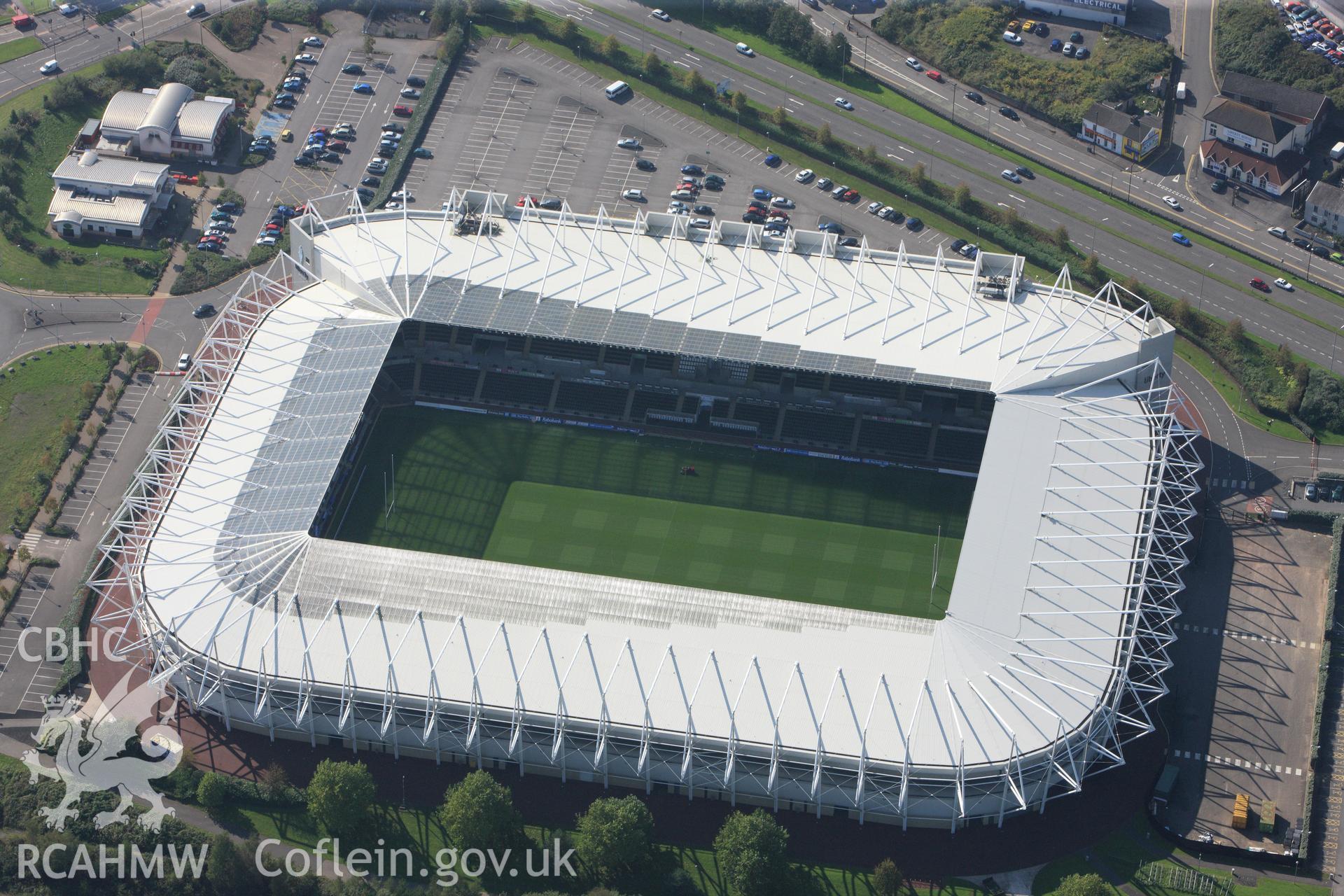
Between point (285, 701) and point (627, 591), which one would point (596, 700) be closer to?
point (627, 591)

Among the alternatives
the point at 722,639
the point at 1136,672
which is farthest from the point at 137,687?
the point at 1136,672

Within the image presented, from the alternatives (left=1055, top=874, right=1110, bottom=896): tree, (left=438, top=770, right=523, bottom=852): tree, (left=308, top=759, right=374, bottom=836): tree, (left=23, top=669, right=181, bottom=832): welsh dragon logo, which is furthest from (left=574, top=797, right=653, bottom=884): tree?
(left=23, top=669, right=181, bottom=832): welsh dragon logo

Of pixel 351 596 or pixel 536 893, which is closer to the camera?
pixel 536 893

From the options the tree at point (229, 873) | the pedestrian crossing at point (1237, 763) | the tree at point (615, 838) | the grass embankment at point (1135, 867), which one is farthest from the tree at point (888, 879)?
the tree at point (229, 873)

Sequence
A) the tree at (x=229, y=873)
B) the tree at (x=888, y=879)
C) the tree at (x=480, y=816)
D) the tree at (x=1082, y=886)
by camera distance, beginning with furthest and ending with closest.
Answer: the tree at (x=480, y=816)
the tree at (x=229, y=873)
the tree at (x=888, y=879)
the tree at (x=1082, y=886)

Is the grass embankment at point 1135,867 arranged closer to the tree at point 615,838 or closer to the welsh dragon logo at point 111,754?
the tree at point 615,838

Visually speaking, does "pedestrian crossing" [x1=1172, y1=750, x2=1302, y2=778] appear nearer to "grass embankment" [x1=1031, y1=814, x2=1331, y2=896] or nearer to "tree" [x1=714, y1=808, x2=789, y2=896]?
"grass embankment" [x1=1031, y1=814, x2=1331, y2=896]
